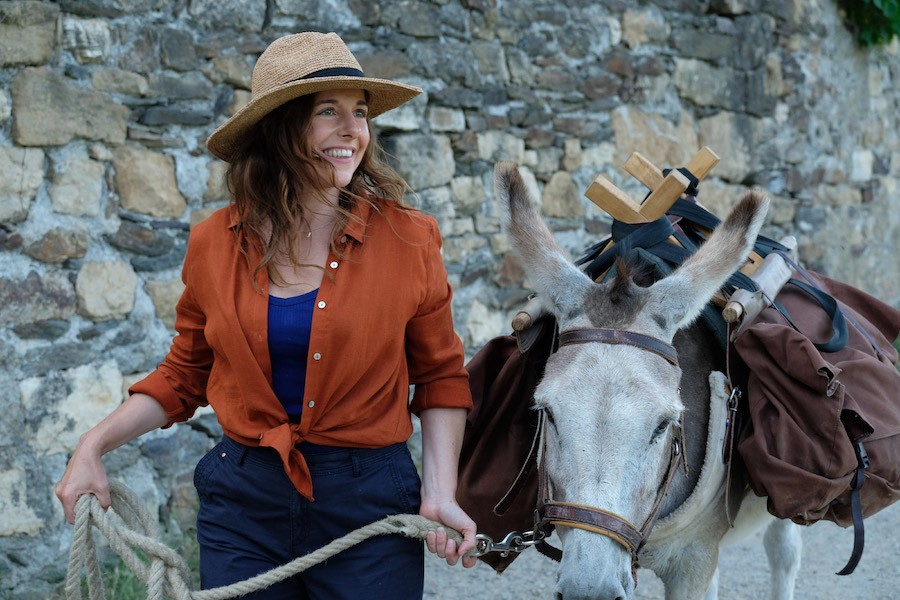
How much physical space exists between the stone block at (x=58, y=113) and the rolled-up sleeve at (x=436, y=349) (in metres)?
1.94

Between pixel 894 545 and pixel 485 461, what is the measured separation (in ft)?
9.55

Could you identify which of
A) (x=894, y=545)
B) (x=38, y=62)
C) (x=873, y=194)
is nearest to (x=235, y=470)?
(x=38, y=62)

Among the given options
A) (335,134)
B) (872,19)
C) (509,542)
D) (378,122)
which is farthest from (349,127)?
(872,19)

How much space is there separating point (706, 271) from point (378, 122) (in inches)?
103

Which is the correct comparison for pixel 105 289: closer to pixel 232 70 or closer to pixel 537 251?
pixel 232 70

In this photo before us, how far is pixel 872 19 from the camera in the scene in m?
7.18

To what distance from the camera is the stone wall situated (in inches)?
134

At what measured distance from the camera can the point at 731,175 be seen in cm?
621

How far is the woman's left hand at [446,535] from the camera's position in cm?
203

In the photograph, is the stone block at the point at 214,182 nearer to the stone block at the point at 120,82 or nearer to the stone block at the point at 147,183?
the stone block at the point at 147,183

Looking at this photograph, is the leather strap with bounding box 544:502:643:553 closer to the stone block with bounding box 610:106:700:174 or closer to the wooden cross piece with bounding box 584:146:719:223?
the wooden cross piece with bounding box 584:146:719:223

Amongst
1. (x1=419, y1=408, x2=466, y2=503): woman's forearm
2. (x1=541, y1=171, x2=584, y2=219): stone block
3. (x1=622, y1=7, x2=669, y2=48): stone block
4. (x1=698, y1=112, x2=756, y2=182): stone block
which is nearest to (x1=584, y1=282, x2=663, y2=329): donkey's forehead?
(x1=419, y1=408, x2=466, y2=503): woman's forearm

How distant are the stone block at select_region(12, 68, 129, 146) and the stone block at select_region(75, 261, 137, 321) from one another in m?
0.49

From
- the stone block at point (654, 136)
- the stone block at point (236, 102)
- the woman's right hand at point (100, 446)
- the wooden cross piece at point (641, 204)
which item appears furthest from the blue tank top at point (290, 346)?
the stone block at point (654, 136)
